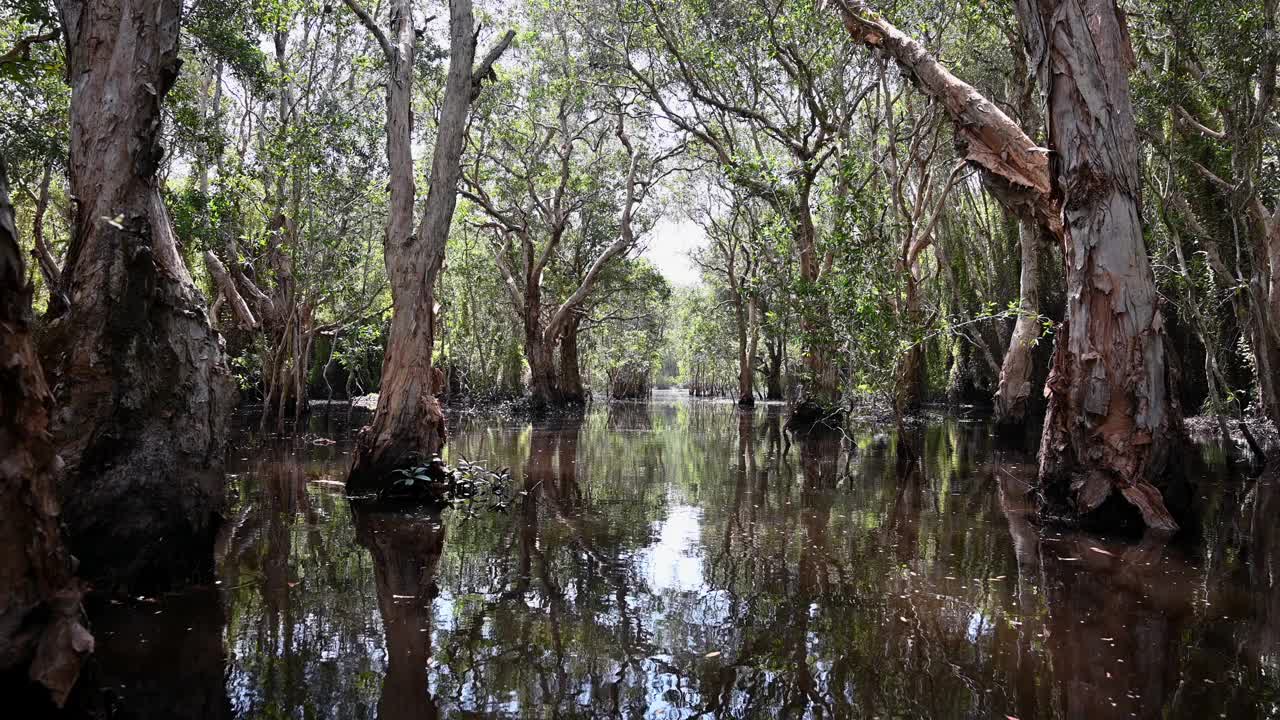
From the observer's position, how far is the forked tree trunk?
7.44 metres

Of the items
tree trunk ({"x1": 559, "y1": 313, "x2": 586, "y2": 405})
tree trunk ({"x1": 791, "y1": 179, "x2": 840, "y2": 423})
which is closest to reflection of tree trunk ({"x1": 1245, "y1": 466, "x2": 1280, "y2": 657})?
tree trunk ({"x1": 791, "y1": 179, "x2": 840, "y2": 423})

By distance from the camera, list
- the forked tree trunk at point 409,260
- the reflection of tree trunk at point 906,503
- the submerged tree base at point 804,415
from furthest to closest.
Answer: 1. the submerged tree base at point 804,415
2. the forked tree trunk at point 409,260
3. the reflection of tree trunk at point 906,503

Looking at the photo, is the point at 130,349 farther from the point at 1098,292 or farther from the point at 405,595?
the point at 1098,292

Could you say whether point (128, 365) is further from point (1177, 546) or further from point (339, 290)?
point (339, 290)

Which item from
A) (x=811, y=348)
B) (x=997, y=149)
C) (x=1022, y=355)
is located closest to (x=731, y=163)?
(x=811, y=348)

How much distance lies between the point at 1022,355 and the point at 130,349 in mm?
15409

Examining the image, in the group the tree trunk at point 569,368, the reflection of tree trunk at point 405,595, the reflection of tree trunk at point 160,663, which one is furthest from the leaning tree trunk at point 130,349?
the tree trunk at point 569,368

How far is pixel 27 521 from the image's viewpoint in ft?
7.04

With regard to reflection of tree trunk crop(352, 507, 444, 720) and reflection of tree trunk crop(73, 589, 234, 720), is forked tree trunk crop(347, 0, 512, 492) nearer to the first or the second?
reflection of tree trunk crop(352, 507, 444, 720)

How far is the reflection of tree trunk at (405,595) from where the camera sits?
9.38 ft

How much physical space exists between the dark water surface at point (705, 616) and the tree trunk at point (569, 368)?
20.5 meters

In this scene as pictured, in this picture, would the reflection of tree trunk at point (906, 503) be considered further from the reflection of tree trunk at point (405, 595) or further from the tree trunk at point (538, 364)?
the tree trunk at point (538, 364)

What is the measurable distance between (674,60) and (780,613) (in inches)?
574

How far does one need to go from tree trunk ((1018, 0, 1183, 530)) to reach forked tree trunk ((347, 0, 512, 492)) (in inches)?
233
